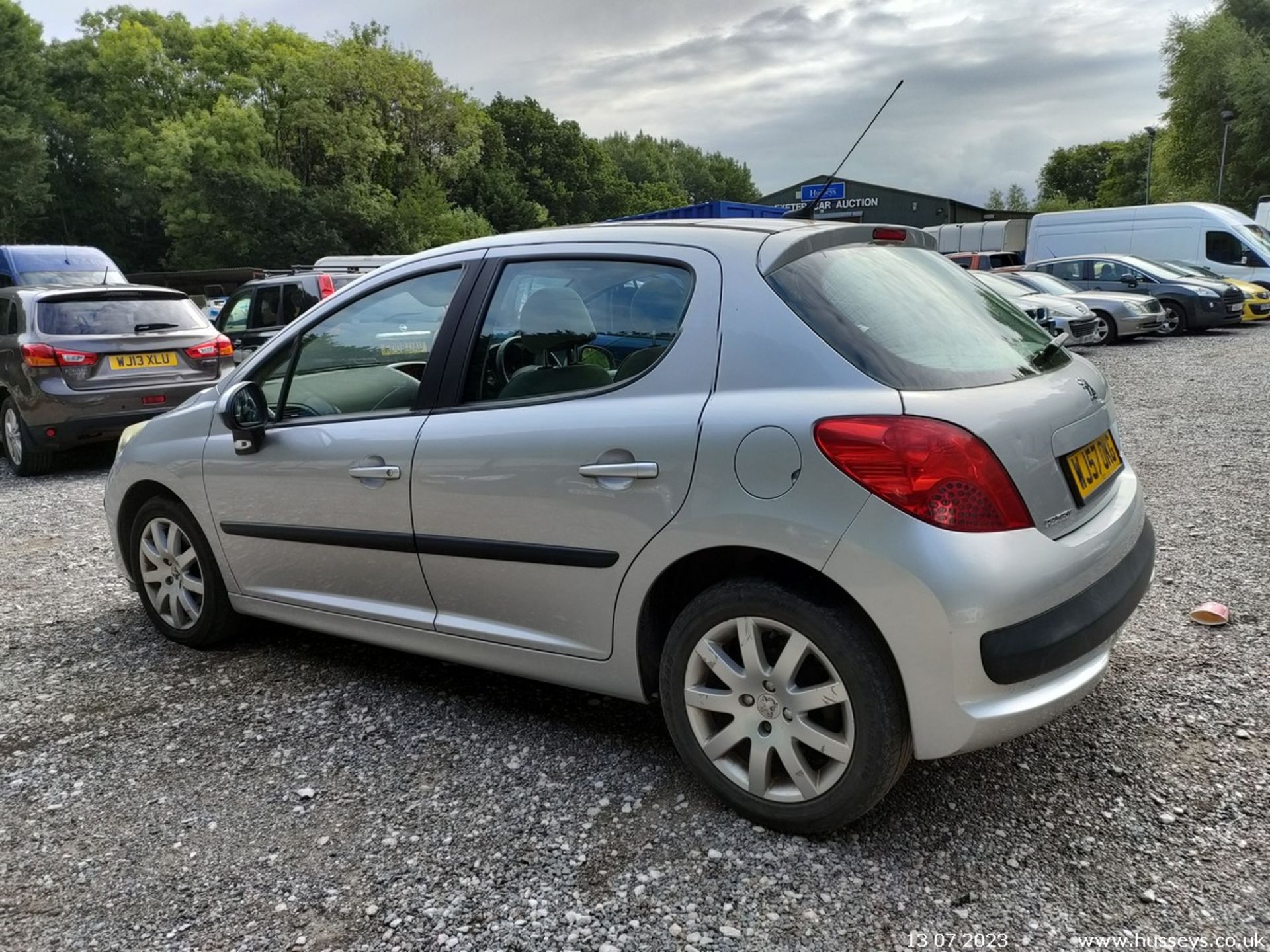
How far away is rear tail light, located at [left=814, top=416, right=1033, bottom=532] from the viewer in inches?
88.9

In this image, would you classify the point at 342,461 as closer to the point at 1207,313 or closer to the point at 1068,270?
the point at 1207,313

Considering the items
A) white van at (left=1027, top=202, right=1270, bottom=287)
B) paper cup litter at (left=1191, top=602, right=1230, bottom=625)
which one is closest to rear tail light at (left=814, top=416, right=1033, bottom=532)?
paper cup litter at (left=1191, top=602, right=1230, bottom=625)

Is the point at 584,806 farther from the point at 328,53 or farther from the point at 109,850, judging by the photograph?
the point at 328,53

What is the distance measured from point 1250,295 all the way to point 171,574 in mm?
20032

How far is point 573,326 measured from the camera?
3.00 m

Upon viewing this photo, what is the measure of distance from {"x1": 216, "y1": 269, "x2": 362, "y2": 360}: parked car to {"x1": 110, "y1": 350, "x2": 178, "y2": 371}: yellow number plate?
2.86 meters

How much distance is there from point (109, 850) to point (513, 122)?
65.8m

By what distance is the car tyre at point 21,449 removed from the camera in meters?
8.18

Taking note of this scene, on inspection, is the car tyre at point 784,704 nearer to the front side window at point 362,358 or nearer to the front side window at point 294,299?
the front side window at point 362,358

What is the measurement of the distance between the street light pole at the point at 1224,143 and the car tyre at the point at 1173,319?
23.0 meters

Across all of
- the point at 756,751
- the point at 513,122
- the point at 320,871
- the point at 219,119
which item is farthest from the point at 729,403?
the point at 513,122

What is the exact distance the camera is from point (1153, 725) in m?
3.03

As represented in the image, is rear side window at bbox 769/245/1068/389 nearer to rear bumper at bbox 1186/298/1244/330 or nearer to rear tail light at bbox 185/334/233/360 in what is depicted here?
rear tail light at bbox 185/334/233/360

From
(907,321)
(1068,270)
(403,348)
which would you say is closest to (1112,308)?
(1068,270)
